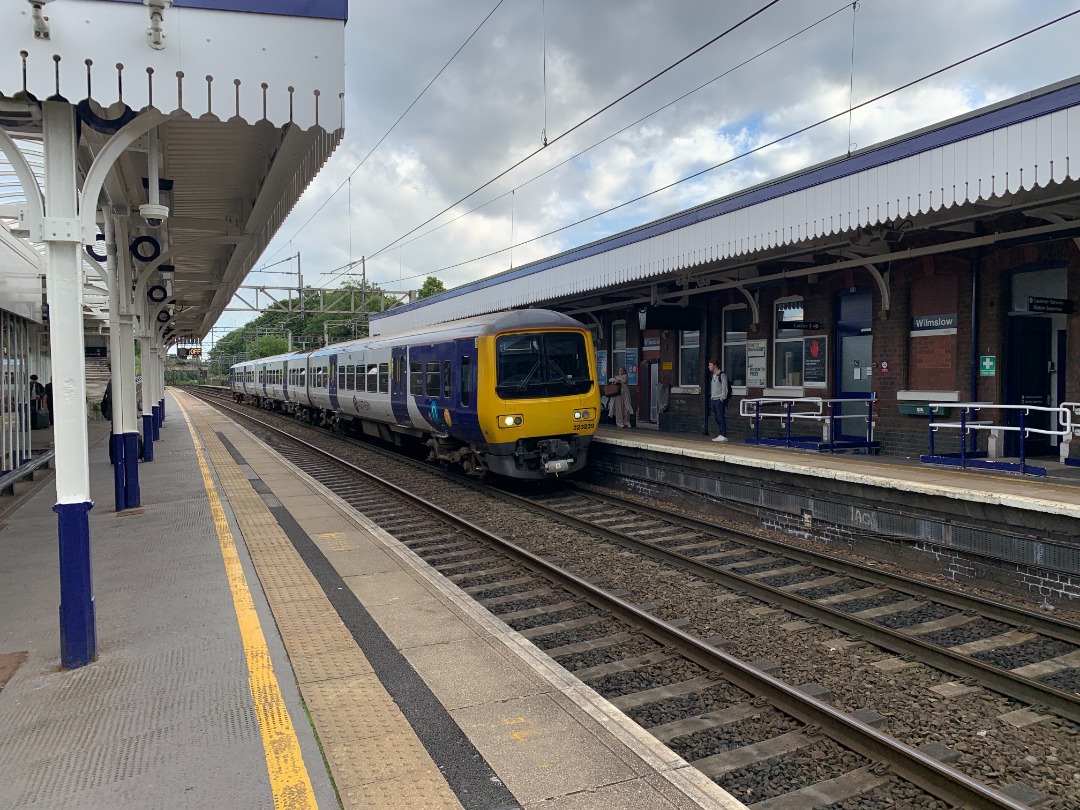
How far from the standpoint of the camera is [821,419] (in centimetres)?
1268

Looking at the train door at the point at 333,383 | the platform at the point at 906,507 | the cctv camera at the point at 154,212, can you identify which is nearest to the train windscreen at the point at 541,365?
the platform at the point at 906,507

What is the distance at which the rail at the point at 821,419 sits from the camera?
11.6m

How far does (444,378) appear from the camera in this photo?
1271 centimetres

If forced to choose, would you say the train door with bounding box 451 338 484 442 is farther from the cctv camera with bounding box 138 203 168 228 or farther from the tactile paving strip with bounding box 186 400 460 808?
the cctv camera with bounding box 138 203 168 228

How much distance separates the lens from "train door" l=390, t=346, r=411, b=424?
1484cm

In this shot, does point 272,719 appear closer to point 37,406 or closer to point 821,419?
point 821,419

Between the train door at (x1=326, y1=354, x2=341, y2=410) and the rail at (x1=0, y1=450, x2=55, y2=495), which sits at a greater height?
the train door at (x1=326, y1=354, x2=341, y2=410)

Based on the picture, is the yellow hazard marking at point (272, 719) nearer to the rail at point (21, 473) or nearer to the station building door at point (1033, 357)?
the rail at point (21, 473)

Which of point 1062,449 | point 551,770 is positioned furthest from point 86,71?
point 1062,449

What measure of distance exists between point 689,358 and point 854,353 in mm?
4349

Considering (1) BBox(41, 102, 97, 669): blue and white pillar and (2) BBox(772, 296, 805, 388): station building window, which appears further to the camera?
(2) BBox(772, 296, 805, 388): station building window

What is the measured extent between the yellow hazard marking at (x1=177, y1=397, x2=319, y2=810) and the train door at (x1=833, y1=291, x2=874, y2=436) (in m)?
10.2

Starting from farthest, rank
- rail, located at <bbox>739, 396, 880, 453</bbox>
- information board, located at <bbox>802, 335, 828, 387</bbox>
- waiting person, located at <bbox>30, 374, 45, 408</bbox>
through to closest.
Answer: waiting person, located at <bbox>30, 374, 45, 408</bbox> < information board, located at <bbox>802, 335, 828, 387</bbox> < rail, located at <bbox>739, 396, 880, 453</bbox>

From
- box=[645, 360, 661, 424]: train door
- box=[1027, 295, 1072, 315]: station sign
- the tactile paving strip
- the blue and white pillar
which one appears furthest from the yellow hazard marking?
box=[645, 360, 661, 424]: train door
